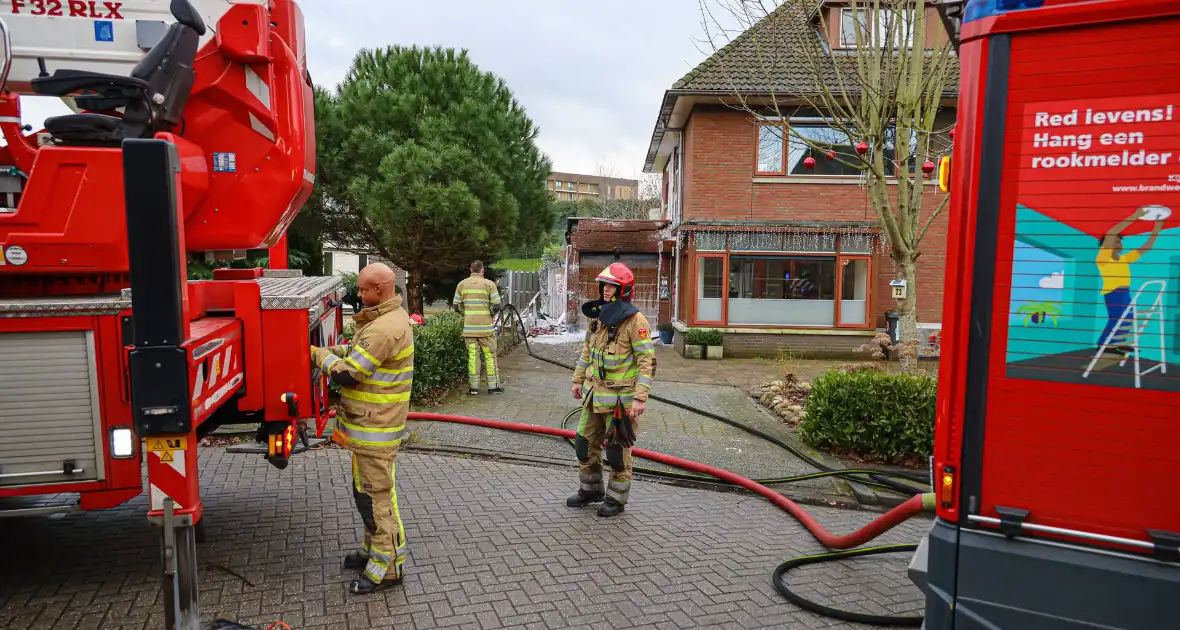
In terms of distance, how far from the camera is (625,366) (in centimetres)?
509

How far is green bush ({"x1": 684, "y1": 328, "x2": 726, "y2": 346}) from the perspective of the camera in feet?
47.3

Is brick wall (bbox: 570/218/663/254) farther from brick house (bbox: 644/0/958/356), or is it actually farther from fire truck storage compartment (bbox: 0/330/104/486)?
fire truck storage compartment (bbox: 0/330/104/486)

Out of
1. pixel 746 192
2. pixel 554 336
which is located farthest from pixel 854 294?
pixel 554 336

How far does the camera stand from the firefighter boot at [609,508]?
5.14m

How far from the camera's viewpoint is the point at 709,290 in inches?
595

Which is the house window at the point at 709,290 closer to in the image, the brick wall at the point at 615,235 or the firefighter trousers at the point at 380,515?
the brick wall at the point at 615,235

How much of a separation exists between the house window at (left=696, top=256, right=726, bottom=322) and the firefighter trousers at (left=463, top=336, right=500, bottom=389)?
6606 millimetres

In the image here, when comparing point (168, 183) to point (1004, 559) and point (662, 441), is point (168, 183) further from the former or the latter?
point (662, 441)

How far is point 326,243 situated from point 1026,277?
44.4 ft

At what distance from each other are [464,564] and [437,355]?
16.1ft

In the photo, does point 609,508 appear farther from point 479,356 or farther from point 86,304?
point 479,356

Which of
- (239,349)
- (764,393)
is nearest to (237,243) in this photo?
(239,349)

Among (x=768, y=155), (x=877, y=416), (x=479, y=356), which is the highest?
(x=768, y=155)

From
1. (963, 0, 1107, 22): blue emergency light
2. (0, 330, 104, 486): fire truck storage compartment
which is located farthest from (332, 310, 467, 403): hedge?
(963, 0, 1107, 22): blue emergency light
